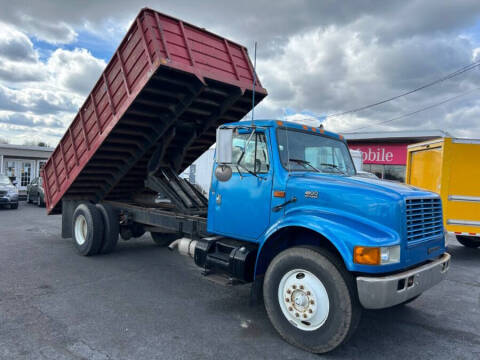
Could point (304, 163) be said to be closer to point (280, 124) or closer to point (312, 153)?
point (312, 153)

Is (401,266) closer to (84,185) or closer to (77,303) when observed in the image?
(77,303)

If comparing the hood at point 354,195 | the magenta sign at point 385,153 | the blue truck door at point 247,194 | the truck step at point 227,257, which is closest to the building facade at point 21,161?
the magenta sign at point 385,153

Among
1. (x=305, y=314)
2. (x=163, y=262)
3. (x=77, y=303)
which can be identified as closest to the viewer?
(x=305, y=314)

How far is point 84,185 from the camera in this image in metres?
7.62

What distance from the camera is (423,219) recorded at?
152 inches

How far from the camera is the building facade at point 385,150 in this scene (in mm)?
21217

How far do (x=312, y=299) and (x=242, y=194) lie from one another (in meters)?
1.52

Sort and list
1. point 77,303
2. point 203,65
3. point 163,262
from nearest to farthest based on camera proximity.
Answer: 1. point 77,303
2. point 203,65
3. point 163,262

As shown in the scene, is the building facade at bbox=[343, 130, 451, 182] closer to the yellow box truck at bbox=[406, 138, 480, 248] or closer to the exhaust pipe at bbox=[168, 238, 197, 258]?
the yellow box truck at bbox=[406, 138, 480, 248]

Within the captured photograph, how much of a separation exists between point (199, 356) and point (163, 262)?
380 centimetres

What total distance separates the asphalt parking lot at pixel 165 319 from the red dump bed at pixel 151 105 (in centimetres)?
187

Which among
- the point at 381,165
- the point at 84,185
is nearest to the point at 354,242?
the point at 84,185

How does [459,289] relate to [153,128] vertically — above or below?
below

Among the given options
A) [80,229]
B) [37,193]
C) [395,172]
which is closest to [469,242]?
[80,229]
